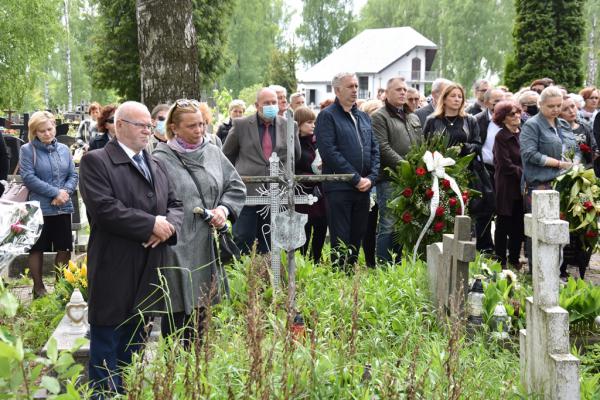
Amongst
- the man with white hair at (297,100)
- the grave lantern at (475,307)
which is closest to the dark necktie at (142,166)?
the grave lantern at (475,307)

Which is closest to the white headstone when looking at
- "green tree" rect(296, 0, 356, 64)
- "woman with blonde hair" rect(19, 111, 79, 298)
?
"woman with blonde hair" rect(19, 111, 79, 298)

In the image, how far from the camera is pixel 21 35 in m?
34.7

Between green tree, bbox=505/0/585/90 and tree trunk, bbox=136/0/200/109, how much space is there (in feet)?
60.1

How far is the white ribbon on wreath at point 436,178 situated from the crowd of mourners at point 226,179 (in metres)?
0.33

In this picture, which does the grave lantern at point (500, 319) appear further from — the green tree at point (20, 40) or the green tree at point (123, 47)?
the green tree at point (20, 40)

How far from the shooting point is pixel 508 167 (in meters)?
8.69

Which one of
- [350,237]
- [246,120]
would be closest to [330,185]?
[350,237]

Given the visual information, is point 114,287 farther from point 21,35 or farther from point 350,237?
point 21,35

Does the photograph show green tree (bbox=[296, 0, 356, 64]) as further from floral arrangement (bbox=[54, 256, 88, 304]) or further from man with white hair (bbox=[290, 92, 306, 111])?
floral arrangement (bbox=[54, 256, 88, 304])

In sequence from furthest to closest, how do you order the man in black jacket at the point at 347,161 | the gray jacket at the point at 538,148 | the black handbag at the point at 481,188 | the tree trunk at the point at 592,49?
the tree trunk at the point at 592,49
the black handbag at the point at 481,188
the gray jacket at the point at 538,148
the man in black jacket at the point at 347,161

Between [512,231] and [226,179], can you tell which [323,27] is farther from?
[226,179]

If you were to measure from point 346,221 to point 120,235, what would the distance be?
3184 millimetres

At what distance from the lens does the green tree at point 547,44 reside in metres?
24.9

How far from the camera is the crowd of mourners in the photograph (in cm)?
464
